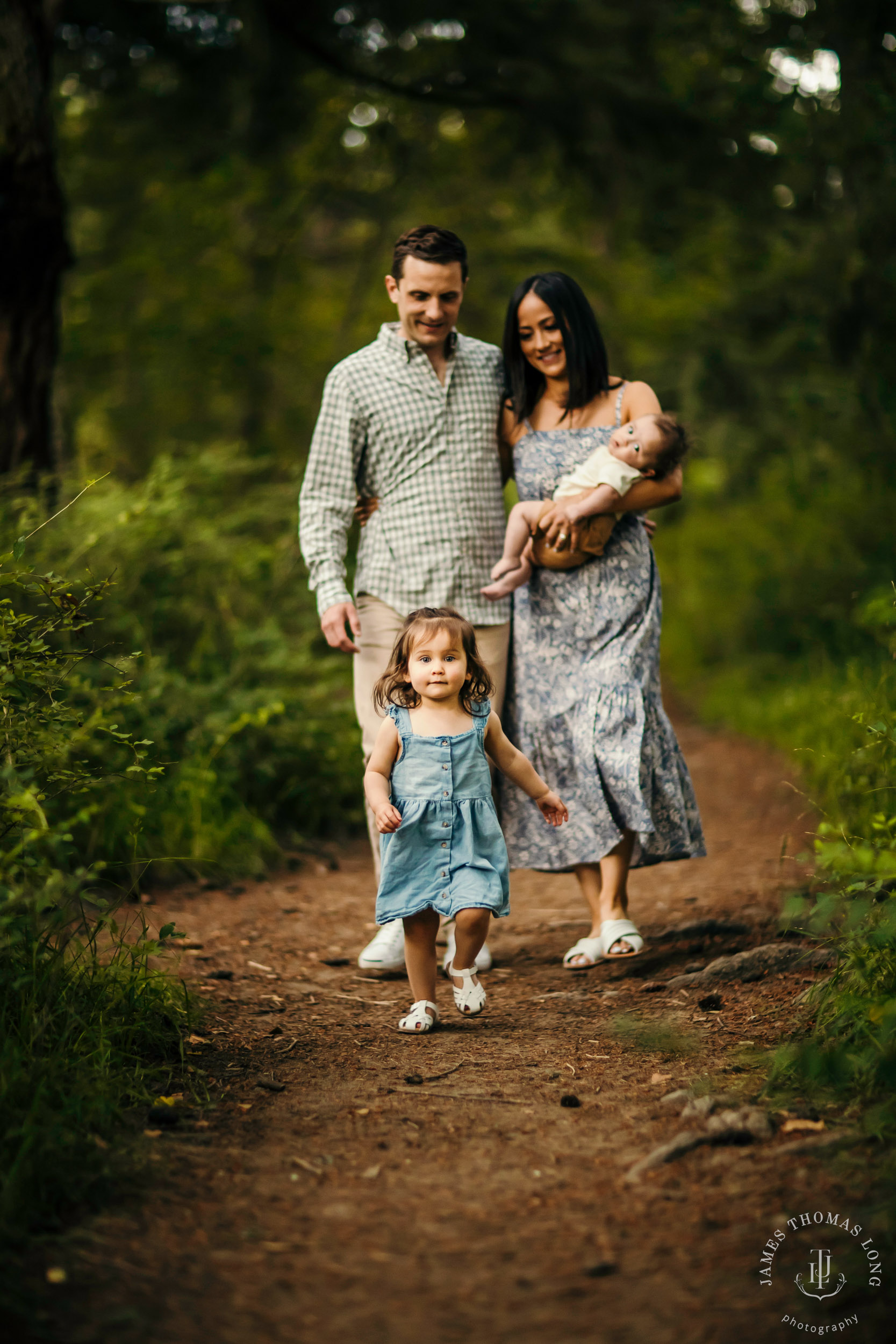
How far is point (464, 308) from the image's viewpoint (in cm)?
1216

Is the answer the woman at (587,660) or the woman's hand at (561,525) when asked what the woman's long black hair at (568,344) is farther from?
the woman's hand at (561,525)

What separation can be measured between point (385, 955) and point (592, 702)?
1113 mm

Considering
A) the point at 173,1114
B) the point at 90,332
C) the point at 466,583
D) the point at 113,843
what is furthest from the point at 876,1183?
the point at 90,332

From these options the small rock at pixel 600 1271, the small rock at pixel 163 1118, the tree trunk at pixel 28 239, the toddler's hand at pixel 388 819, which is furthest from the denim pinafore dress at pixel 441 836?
the tree trunk at pixel 28 239

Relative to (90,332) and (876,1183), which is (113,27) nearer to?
(90,332)

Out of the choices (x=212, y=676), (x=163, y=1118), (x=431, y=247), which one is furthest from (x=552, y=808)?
(x=212, y=676)

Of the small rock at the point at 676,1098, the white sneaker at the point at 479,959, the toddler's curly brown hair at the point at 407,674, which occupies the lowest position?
the white sneaker at the point at 479,959

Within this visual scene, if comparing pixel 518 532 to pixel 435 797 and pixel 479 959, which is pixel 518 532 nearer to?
pixel 435 797

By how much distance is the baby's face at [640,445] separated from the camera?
3.73m

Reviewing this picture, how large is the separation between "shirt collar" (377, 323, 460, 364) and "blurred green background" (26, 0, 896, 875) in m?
1.66

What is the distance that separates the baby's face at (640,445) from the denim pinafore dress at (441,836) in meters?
1.10

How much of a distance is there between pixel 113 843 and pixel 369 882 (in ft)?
3.94

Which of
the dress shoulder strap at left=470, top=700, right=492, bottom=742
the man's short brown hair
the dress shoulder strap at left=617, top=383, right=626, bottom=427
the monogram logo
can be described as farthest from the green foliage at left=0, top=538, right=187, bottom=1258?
the dress shoulder strap at left=617, top=383, right=626, bottom=427

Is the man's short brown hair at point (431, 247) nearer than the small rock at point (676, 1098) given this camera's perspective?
No
